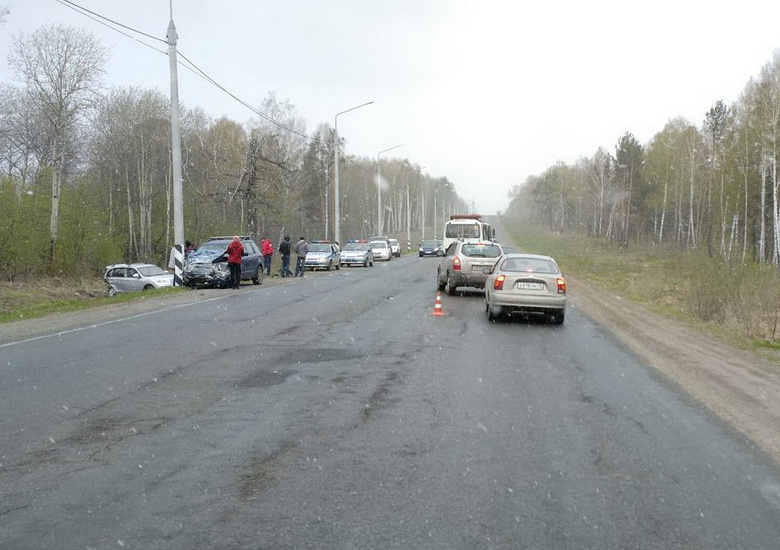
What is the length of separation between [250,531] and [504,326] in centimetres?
1145

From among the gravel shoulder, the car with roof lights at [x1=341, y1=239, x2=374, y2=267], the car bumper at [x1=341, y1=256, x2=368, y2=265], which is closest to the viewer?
the gravel shoulder

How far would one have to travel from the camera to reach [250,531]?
13.3ft

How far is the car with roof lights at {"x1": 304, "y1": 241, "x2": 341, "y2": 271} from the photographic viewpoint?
41219 mm

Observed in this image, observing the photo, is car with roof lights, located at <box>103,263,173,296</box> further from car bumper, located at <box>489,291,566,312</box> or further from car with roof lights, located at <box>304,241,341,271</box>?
car bumper, located at <box>489,291,566,312</box>

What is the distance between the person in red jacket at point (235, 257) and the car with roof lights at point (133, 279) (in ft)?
16.4

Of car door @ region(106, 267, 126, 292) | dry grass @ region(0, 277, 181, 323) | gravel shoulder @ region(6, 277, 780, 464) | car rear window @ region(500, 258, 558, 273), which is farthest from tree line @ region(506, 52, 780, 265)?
car door @ region(106, 267, 126, 292)

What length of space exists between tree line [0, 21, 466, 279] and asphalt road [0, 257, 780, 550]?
25.2 meters

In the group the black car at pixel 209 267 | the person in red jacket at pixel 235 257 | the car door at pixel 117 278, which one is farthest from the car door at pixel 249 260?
the car door at pixel 117 278

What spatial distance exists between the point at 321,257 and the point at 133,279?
45.8 ft

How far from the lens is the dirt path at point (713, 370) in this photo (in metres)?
7.33

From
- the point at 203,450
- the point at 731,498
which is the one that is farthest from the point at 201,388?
the point at 731,498

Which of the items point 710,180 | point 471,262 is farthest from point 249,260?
point 710,180

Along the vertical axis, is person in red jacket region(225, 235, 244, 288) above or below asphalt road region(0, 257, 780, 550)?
above

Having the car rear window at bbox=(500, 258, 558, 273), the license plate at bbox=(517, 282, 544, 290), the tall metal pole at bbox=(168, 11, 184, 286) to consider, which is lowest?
the license plate at bbox=(517, 282, 544, 290)
